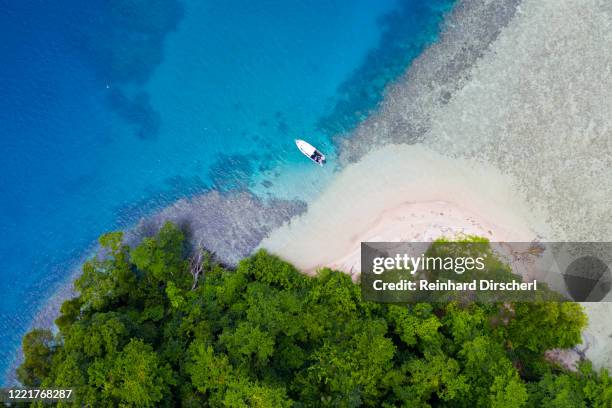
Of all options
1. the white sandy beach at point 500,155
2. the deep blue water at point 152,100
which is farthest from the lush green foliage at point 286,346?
the deep blue water at point 152,100

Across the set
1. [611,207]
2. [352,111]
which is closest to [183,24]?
[352,111]

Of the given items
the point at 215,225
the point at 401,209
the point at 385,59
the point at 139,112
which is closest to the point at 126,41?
the point at 139,112

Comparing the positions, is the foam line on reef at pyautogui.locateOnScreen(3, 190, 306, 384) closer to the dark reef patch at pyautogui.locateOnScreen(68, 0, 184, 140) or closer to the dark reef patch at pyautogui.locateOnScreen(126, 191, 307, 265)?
the dark reef patch at pyautogui.locateOnScreen(126, 191, 307, 265)

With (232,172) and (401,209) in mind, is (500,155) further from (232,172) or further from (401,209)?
(232,172)

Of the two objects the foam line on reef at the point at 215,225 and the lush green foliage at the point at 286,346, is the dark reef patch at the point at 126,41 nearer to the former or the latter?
the foam line on reef at the point at 215,225

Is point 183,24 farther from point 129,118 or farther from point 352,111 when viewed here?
point 352,111

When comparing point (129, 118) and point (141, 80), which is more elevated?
point (141, 80)

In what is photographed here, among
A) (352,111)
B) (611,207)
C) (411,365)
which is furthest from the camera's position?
(352,111)
